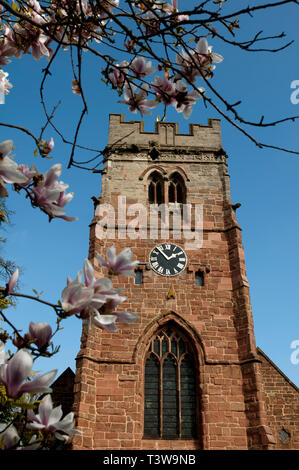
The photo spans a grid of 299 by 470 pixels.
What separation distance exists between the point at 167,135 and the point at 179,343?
8.20 m

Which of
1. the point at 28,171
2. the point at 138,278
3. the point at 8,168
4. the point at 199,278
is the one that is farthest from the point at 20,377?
the point at 199,278

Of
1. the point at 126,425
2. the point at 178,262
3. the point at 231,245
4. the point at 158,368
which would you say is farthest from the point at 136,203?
the point at 126,425

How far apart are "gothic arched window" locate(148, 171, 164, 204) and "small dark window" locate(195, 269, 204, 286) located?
3068mm

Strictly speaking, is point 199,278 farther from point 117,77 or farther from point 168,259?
point 117,77

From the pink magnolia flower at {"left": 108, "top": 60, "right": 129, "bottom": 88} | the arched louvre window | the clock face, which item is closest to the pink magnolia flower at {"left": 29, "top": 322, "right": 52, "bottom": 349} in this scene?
the pink magnolia flower at {"left": 108, "top": 60, "right": 129, "bottom": 88}

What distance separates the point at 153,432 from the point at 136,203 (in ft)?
23.7

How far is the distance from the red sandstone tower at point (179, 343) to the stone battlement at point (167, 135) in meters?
0.81

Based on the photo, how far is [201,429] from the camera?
10.8 metres

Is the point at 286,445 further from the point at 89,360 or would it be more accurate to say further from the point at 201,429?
the point at 89,360

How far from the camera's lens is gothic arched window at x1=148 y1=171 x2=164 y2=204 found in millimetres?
14993
